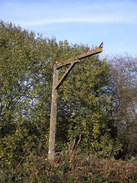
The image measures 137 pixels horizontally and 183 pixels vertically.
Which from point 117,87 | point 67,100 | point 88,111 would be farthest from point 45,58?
point 117,87

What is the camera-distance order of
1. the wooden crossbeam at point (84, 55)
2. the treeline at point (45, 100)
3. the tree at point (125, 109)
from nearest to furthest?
the wooden crossbeam at point (84, 55) → the treeline at point (45, 100) → the tree at point (125, 109)

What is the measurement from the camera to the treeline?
17.4 metres

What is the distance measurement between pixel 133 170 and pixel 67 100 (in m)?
9.29

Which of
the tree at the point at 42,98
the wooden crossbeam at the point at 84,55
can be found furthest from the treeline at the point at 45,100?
the wooden crossbeam at the point at 84,55

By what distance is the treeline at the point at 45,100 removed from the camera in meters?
17.4

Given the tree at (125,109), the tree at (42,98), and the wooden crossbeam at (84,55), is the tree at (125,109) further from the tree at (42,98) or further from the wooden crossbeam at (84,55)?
the wooden crossbeam at (84,55)

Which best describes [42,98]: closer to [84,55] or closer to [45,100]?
[45,100]

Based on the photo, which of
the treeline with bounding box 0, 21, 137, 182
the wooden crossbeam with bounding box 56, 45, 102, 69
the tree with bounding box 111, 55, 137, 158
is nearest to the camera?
the wooden crossbeam with bounding box 56, 45, 102, 69

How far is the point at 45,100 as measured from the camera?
18.2 metres

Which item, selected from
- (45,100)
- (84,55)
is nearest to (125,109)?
(45,100)

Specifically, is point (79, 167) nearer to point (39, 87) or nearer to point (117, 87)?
point (39, 87)

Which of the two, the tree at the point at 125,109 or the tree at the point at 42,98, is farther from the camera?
the tree at the point at 125,109

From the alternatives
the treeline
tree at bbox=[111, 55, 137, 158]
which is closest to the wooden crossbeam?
the treeline

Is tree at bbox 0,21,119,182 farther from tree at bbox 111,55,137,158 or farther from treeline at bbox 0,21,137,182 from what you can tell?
tree at bbox 111,55,137,158
